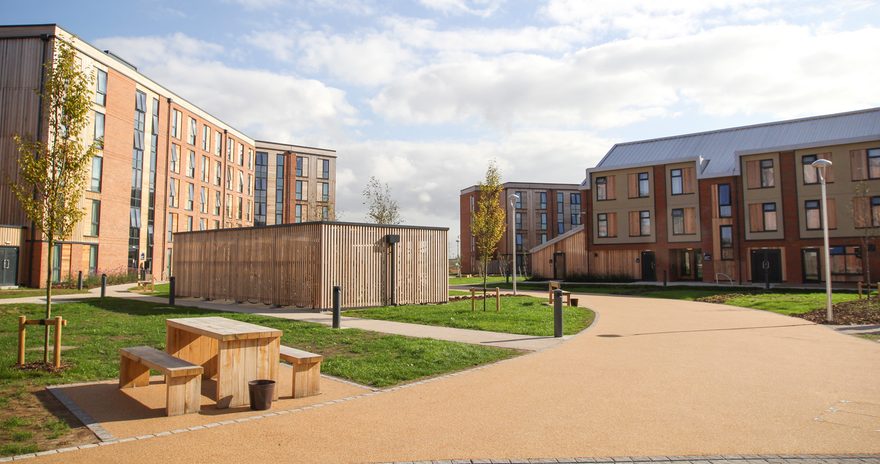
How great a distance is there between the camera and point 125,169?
138ft

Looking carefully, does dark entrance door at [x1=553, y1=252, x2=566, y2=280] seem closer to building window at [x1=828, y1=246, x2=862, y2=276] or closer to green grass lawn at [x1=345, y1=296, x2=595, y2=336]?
building window at [x1=828, y1=246, x2=862, y2=276]

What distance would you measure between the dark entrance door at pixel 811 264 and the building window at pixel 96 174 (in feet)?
152

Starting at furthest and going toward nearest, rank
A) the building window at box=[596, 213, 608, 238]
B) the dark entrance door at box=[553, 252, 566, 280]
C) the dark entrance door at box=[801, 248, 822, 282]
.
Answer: the dark entrance door at box=[553, 252, 566, 280] < the building window at box=[596, 213, 608, 238] < the dark entrance door at box=[801, 248, 822, 282]

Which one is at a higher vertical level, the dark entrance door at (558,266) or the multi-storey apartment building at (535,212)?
the multi-storey apartment building at (535,212)

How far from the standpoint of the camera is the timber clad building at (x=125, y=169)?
→ 3516 centimetres

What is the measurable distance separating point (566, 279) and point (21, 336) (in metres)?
40.8

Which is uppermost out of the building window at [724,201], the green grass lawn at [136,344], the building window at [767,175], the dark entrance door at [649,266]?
the building window at [767,175]

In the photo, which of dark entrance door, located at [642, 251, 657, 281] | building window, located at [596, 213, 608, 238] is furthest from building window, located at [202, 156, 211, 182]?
dark entrance door, located at [642, 251, 657, 281]

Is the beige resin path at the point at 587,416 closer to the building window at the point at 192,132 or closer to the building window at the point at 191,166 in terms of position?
the building window at the point at 191,166

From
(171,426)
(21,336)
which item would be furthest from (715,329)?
(21,336)

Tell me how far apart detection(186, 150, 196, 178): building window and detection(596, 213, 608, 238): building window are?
36676 millimetres

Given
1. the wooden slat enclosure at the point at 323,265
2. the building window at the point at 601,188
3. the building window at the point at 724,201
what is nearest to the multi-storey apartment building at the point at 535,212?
the building window at the point at 601,188

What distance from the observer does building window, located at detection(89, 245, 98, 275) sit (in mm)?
38438

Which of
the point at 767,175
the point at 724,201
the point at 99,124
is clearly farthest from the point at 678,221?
the point at 99,124
